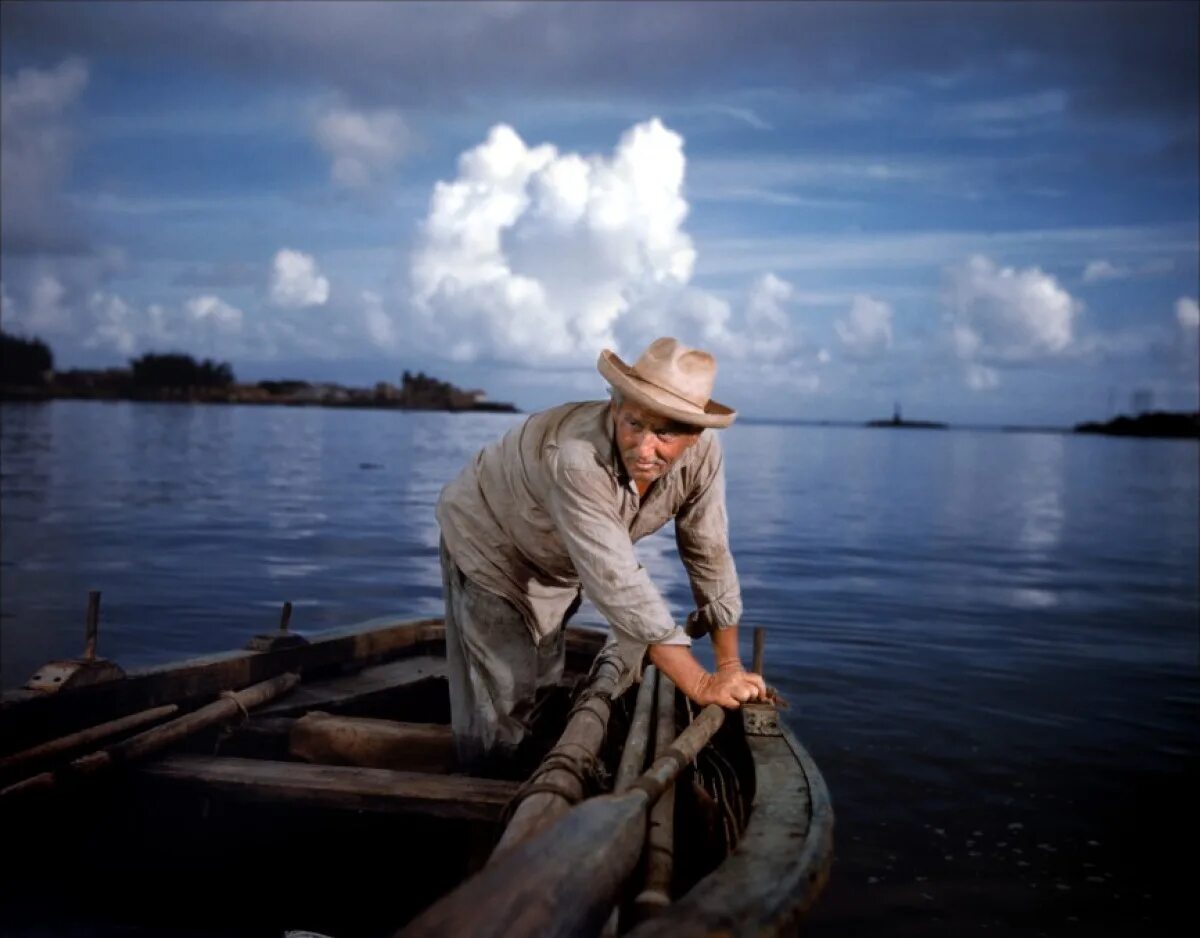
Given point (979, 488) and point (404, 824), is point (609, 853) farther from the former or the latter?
point (979, 488)

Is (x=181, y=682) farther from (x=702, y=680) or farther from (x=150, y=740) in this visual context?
(x=702, y=680)

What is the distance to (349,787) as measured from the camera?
3375mm

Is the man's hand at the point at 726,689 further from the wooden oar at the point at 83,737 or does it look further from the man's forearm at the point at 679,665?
the wooden oar at the point at 83,737

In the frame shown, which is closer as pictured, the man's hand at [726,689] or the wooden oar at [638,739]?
the wooden oar at [638,739]

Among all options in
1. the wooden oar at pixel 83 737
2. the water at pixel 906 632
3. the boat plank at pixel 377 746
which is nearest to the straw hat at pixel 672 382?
the boat plank at pixel 377 746

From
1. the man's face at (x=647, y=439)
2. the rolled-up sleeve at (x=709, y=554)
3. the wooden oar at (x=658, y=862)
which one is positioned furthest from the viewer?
the rolled-up sleeve at (x=709, y=554)

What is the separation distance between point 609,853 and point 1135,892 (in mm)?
4331

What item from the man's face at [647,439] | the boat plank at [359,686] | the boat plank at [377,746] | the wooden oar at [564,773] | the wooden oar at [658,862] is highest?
the man's face at [647,439]

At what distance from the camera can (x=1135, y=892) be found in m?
5.28

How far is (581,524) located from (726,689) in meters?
0.78

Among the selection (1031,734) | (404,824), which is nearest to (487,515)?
(404,824)

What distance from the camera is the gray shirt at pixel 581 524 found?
10.5 ft

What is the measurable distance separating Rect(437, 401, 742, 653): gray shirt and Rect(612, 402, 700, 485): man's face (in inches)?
2.9

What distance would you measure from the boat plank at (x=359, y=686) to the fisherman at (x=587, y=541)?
1.27 metres
